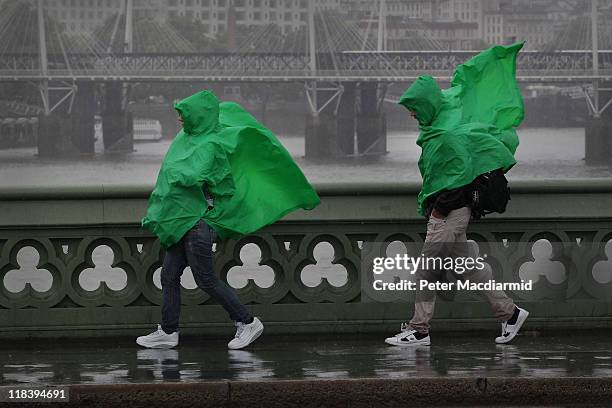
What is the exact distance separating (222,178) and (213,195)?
0.09m

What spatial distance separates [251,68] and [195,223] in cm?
6970

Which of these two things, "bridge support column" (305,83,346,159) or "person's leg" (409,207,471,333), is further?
"bridge support column" (305,83,346,159)

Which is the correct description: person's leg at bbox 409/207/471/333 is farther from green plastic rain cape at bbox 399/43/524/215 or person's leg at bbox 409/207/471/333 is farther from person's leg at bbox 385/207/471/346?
green plastic rain cape at bbox 399/43/524/215

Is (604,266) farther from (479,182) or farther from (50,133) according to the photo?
(50,133)

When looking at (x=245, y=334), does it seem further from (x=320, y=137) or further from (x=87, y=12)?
(x=87, y=12)

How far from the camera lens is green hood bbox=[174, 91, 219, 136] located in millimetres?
5582

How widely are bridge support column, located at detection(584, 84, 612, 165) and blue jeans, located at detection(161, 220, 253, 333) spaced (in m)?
60.2

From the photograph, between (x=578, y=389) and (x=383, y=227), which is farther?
(x=383, y=227)

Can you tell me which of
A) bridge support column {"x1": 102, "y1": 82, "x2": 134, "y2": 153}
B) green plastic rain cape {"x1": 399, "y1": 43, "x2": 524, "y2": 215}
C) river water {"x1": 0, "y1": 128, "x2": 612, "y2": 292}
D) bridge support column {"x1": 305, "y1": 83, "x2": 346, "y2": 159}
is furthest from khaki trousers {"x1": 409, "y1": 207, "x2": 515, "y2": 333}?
bridge support column {"x1": 102, "y1": 82, "x2": 134, "y2": 153}

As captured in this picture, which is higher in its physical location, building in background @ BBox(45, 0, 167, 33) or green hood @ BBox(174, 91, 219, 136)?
building in background @ BBox(45, 0, 167, 33)

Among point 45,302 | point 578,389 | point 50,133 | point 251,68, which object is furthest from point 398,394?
point 251,68

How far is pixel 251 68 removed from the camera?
2945 inches

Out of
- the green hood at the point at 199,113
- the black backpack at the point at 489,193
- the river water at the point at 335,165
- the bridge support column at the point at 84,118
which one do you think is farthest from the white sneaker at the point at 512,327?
the bridge support column at the point at 84,118

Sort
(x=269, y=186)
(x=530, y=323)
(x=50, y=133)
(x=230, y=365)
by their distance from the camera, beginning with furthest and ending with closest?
(x=50, y=133) < (x=530, y=323) < (x=269, y=186) < (x=230, y=365)
